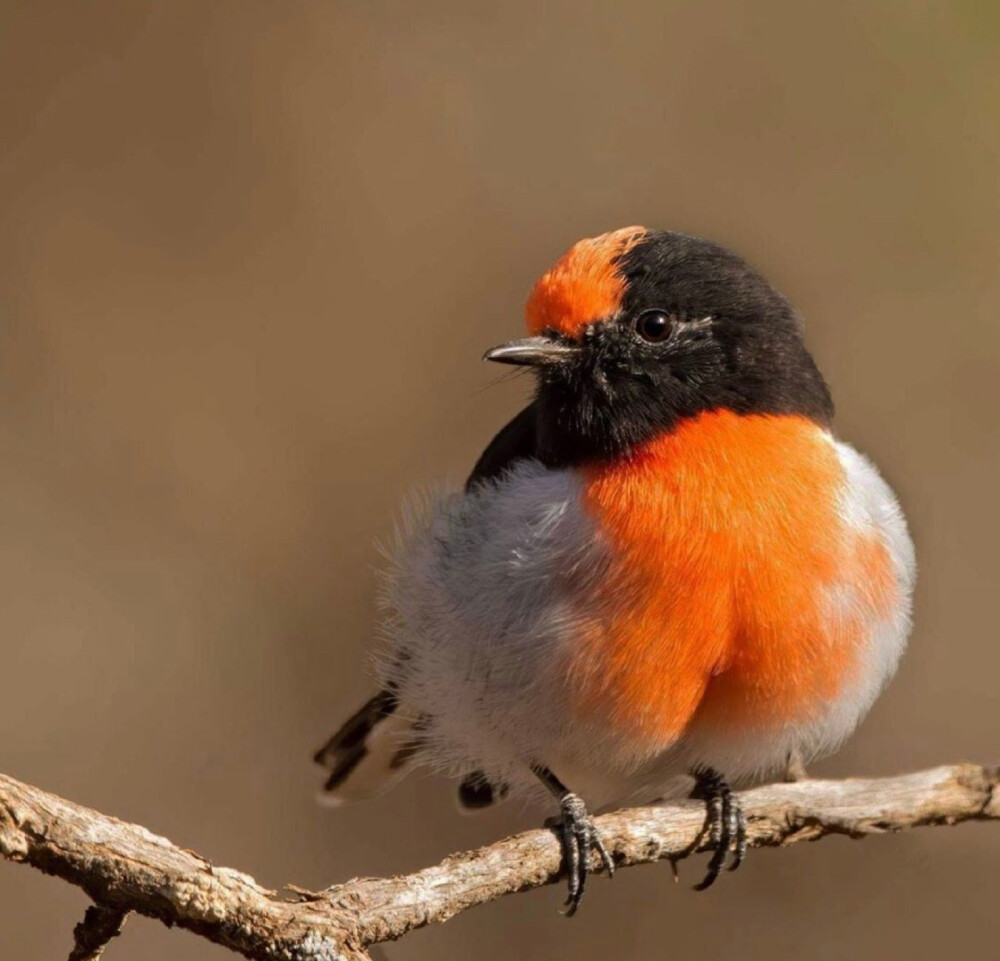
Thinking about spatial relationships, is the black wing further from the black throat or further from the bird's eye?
the bird's eye

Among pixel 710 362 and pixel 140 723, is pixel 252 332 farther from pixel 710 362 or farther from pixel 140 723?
pixel 710 362

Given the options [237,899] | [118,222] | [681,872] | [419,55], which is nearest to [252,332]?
[118,222]

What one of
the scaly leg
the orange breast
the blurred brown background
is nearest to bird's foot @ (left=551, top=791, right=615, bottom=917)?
the scaly leg

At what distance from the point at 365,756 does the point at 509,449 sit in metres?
1.68

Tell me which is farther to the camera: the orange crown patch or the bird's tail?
the bird's tail

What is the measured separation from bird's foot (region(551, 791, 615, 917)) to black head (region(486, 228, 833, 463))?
3.89 ft

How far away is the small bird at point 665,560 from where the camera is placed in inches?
205

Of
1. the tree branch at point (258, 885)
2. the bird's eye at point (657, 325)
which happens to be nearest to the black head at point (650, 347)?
the bird's eye at point (657, 325)

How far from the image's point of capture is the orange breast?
17.0 feet

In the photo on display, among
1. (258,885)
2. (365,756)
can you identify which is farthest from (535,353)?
(365,756)

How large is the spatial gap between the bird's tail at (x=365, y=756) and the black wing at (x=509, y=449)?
1.13m

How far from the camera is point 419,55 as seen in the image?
9.85m

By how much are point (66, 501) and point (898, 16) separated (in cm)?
557

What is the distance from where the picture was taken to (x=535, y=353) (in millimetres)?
5477
